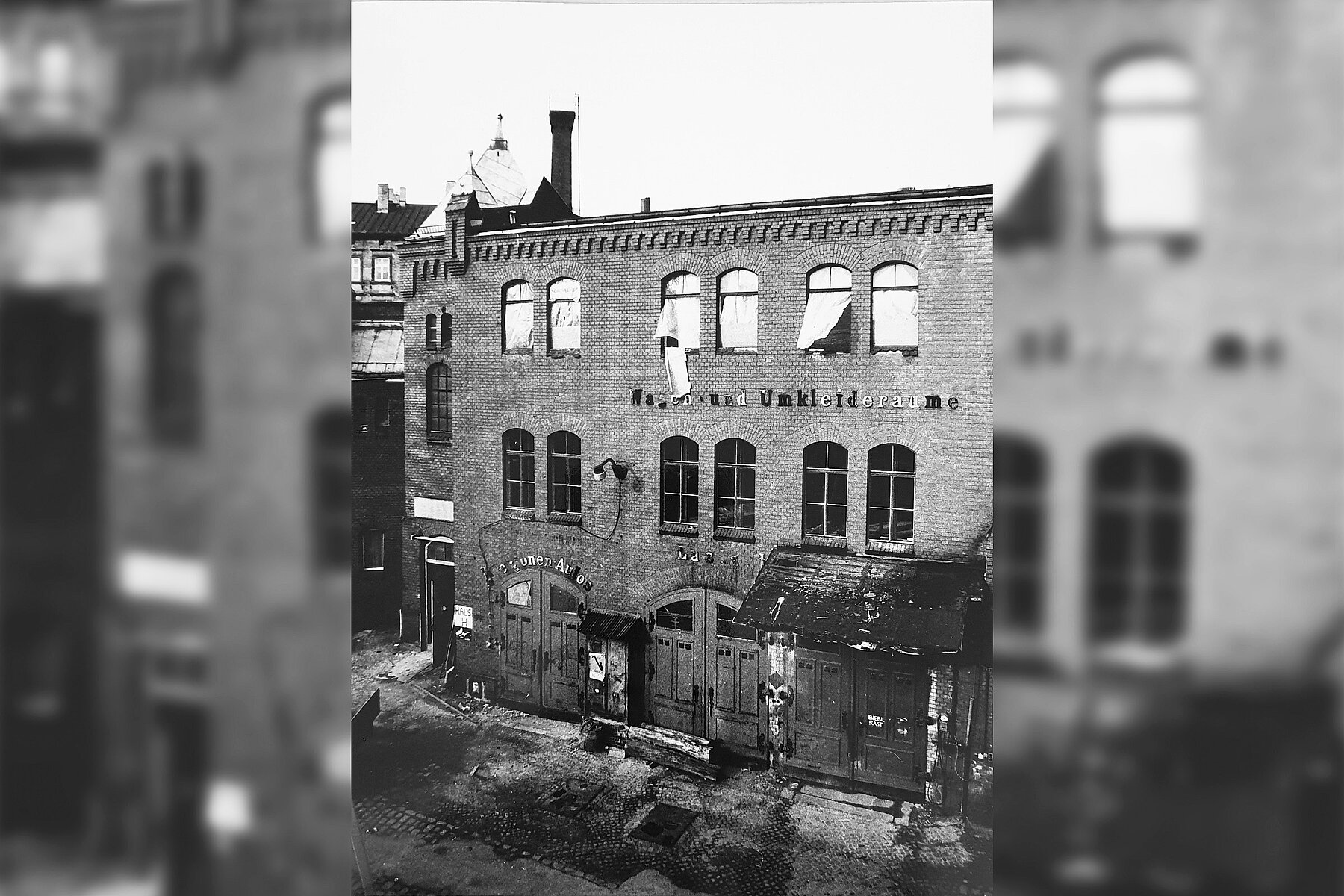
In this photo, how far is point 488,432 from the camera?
13359mm

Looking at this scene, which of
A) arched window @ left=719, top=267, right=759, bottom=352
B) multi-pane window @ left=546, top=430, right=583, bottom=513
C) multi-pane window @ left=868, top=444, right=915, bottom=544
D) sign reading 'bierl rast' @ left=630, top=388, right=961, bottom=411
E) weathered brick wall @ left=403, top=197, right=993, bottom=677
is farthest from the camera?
multi-pane window @ left=546, top=430, right=583, bottom=513

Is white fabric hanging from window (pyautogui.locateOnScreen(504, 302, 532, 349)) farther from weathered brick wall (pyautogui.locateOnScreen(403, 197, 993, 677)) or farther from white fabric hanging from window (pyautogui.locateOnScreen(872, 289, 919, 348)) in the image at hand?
white fabric hanging from window (pyautogui.locateOnScreen(872, 289, 919, 348))

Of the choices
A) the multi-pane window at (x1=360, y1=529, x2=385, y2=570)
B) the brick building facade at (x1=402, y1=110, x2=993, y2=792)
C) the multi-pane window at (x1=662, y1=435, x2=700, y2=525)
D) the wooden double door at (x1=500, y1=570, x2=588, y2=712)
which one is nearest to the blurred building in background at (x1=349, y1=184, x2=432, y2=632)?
the multi-pane window at (x1=360, y1=529, x2=385, y2=570)

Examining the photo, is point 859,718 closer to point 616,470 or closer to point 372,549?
point 616,470

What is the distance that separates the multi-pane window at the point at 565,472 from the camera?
41.8ft
